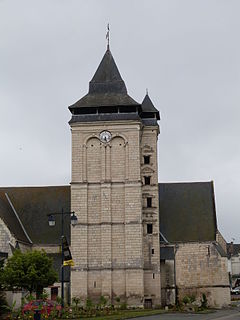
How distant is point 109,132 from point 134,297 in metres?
13.2

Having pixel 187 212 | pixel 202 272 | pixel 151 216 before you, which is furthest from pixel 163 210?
pixel 202 272

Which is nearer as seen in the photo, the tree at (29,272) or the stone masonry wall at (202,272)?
the tree at (29,272)

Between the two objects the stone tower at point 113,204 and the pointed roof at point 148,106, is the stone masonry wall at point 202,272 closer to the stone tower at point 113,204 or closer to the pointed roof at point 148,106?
the stone tower at point 113,204

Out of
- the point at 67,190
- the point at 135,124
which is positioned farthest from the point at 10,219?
the point at 135,124

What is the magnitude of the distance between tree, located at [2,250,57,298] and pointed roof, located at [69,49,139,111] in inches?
567

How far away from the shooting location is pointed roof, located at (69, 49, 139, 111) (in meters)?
49.0

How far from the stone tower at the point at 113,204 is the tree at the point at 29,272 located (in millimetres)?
6873

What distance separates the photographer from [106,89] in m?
50.7

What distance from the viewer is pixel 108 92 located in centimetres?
5047

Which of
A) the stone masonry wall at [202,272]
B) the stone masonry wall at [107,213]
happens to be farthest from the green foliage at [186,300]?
the stone masonry wall at [107,213]

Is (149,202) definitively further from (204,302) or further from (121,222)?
(204,302)

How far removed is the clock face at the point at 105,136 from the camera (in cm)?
4834

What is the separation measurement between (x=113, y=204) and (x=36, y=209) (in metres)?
9.12

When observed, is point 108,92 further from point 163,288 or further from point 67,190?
point 163,288
